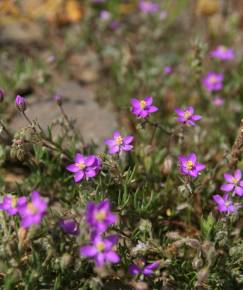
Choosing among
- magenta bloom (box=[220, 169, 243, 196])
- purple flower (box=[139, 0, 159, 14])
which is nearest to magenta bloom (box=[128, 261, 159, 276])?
magenta bloom (box=[220, 169, 243, 196])

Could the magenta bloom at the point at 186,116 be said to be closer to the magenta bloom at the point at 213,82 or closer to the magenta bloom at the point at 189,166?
the magenta bloom at the point at 189,166

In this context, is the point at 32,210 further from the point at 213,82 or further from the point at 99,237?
the point at 213,82

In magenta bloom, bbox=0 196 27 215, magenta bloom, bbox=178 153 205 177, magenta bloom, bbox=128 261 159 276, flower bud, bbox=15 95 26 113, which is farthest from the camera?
flower bud, bbox=15 95 26 113

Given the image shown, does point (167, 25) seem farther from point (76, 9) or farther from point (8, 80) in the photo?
point (8, 80)

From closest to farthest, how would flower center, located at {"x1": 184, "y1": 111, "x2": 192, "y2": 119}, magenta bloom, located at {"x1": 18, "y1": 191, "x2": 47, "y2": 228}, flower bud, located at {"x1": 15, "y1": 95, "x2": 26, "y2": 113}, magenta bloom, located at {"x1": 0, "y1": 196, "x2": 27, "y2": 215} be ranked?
1. magenta bloom, located at {"x1": 18, "y1": 191, "x2": 47, "y2": 228}
2. magenta bloom, located at {"x1": 0, "y1": 196, "x2": 27, "y2": 215}
3. flower bud, located at {"x1": 15, "y1": 95, "x2": 26, "y2": 113}
4. flower center, located at {"x1": 184, "y1": 111, "x2": 192, "y2": 119}

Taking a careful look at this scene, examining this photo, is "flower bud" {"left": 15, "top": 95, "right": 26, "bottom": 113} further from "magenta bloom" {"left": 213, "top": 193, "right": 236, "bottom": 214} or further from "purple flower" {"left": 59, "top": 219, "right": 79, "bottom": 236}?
"magenta bloom" {"left": 213, "top": 193, "right": 236, "bottom": 214}

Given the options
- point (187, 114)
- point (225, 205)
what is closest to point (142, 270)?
point (225, 205)

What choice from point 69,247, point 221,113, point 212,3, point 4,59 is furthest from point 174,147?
point 212,3
